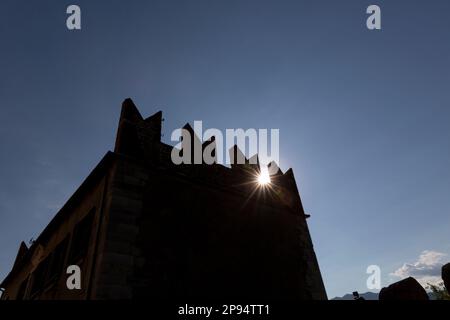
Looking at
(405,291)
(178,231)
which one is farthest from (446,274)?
(178,231)

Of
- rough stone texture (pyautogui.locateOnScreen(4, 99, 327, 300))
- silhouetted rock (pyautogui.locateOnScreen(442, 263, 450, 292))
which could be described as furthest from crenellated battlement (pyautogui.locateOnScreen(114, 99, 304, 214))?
silhouetted rock (pyautogui.locateOnScreen(442, 263, 450, 292))

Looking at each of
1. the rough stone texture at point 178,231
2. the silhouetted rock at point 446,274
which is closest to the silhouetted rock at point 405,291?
the silhouetted rock at point 446,274

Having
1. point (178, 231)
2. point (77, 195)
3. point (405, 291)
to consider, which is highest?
point (77, 195)

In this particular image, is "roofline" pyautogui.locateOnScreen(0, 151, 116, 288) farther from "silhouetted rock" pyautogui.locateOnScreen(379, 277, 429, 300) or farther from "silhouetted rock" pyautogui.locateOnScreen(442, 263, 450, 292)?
"silhouetted rock" pyautogui.locateOnScreen(442, 263, 450, 292)

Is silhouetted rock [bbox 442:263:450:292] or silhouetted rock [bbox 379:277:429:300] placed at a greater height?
silhouetted rock [bbox 442:263:450:292]

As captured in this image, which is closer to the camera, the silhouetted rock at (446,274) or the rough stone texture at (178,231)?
the silhouetted rock at (446,274)

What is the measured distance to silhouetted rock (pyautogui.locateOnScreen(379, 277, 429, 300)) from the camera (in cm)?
598

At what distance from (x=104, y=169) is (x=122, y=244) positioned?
223 cm

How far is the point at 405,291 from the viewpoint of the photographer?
6.06 meters

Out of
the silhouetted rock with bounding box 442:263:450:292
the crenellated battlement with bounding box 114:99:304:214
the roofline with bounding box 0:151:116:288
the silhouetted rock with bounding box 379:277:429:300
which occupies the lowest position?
the silhouetted rock with bounding box 379:277:429:300

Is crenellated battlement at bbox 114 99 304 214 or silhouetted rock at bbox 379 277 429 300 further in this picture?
crenellated battlement at bbox 114 99 304 214

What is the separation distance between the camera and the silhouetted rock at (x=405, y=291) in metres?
5.98

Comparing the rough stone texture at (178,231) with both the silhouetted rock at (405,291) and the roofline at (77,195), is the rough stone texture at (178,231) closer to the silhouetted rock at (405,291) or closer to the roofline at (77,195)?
the roofline at (77,195)

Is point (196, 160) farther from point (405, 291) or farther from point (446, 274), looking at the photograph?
point (446, 274)
